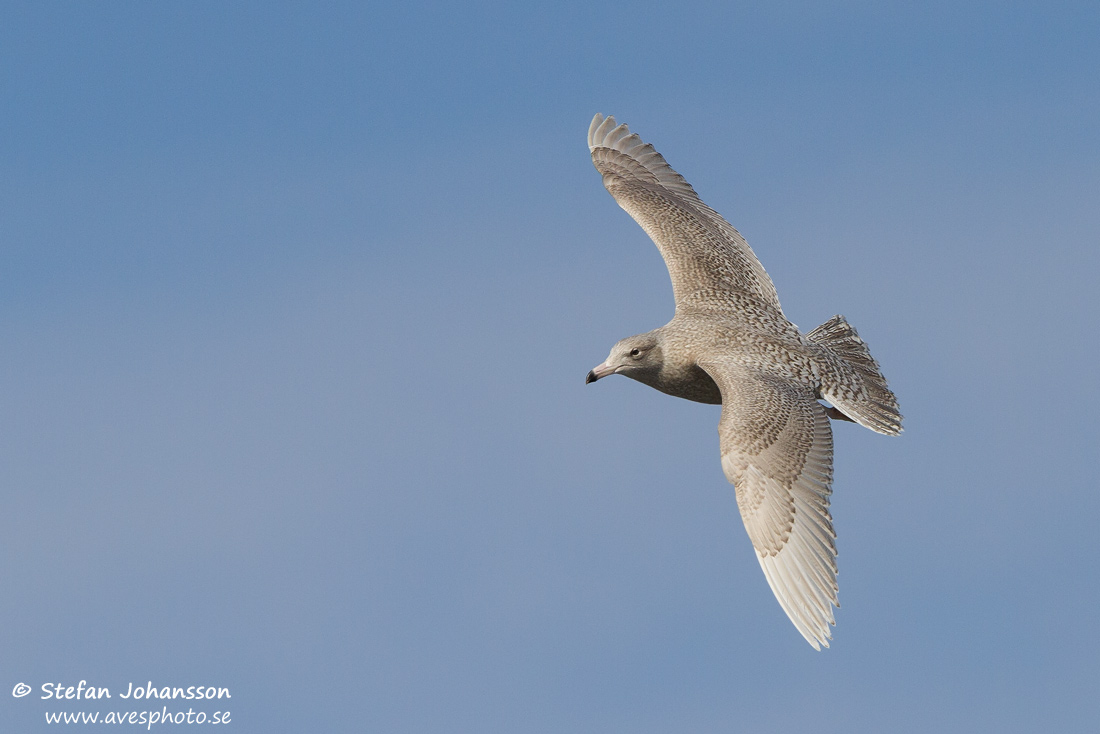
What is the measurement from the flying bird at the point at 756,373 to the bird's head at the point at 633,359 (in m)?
0.01

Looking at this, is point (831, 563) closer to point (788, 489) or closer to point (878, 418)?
point (788, 489)

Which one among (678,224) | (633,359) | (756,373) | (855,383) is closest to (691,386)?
(633,359)

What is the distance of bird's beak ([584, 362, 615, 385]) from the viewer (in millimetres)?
19625

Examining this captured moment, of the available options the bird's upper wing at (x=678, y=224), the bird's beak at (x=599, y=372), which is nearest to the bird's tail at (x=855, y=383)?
the bird's upper wing at (x=678, y=224)

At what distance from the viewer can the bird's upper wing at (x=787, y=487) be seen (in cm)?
1661

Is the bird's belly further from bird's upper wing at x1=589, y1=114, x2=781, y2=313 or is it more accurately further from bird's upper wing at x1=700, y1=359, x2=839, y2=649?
bird's upper wing at x1=589, y1=114, x2=781, y2=313

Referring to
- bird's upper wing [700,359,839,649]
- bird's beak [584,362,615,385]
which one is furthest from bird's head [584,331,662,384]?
bird's upper wing [700,359,839,649]

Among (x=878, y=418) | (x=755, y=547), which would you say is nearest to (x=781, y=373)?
(x=878, y=418)

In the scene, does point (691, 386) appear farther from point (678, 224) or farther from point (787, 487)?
point (678, 224)

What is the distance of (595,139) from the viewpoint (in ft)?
84.0

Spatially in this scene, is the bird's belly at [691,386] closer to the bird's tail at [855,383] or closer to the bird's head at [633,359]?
the bird's head at [633,359]

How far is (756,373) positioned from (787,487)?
2.03 metres

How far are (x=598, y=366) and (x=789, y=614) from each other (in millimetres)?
4699

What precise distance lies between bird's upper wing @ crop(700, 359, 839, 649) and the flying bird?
0.04ft
